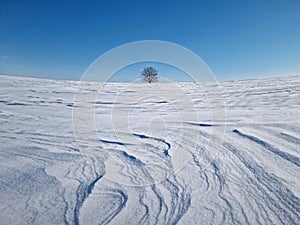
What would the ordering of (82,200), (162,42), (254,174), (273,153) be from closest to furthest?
(82,200) → (254,174) → (273,153) → (162,42)

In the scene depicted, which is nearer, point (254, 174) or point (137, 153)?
point (254, 174)

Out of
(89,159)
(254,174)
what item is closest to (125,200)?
(89,159)

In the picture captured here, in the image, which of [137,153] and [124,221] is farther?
[137,153]

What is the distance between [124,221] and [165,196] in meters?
0.50

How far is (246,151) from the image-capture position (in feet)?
10.1

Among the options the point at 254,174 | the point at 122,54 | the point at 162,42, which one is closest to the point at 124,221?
the point at 254,174

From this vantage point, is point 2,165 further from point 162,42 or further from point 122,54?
point 162,42

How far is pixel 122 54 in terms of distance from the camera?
2924 mm

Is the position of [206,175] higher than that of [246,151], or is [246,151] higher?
[246,151]

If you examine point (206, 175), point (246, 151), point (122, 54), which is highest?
point (122, 54)

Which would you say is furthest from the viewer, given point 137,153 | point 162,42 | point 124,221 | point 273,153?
point 137,153

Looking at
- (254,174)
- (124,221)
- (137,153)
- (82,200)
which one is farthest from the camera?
(137,153)

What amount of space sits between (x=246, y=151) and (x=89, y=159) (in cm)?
213

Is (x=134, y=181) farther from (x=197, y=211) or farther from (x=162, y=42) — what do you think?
(x=162, y=42)
